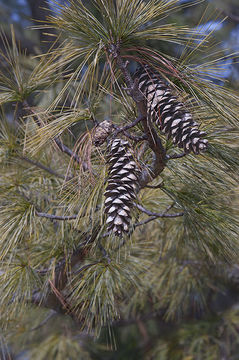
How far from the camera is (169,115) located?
1.67ft

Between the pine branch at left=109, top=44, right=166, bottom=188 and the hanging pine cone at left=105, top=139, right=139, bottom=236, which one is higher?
the pine branch at left=109, top=44, right=166, bottom=188

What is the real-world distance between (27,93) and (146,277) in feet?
2.08

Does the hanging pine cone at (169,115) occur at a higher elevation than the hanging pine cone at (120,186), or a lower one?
higher

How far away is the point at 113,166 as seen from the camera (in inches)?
21.1

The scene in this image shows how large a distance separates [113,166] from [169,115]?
0.10 metres

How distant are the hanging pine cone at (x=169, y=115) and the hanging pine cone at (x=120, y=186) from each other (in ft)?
0.20

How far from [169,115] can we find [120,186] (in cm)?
11

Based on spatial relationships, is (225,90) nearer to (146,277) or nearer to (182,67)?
(182,67)

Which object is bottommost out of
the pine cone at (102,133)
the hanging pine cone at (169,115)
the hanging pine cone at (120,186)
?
the hanging pine cone at (120,186)

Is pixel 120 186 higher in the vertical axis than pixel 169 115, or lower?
lower

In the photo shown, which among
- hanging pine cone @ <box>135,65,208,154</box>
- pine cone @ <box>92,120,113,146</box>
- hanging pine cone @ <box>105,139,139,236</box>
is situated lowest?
hanging pine cone @ <box>105,139,139,236</box>

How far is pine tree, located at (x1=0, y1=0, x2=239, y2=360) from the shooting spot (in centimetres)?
52

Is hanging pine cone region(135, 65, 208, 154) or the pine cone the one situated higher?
hanging pine cone region(135, 65, 208, 154)

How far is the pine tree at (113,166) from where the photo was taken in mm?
521
